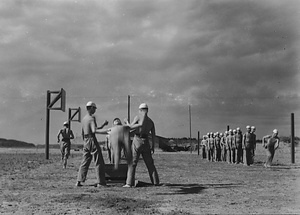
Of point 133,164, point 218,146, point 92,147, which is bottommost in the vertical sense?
point 133,164

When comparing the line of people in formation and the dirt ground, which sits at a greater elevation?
the line of people in formation

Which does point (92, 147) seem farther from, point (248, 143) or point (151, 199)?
point (248, 143)

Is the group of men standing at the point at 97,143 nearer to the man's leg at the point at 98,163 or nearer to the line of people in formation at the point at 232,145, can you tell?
the man's leg at the point at 98,163

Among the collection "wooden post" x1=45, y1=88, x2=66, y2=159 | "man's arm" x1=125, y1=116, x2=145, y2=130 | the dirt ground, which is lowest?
the dirt ground

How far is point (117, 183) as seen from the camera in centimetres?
1344

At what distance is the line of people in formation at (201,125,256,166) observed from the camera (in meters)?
25.2

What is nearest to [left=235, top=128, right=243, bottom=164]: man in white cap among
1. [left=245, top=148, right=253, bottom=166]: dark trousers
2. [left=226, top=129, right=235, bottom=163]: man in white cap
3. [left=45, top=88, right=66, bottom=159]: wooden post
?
[left=226, top=129, right=235, bottom=163]: man in white cap

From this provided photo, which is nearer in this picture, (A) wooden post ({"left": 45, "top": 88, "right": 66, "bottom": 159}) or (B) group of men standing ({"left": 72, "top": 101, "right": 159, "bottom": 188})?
(B) group of men standing ({"left": 72, "top": 101, "right": 159, "bottom": 188})

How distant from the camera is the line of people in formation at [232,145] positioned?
82.5 ft

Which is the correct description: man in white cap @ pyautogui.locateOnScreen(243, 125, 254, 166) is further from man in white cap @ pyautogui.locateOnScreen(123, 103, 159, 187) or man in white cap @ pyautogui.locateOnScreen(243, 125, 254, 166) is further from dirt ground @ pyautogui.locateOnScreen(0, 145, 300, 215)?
man in white cap @ pyautogui.locateOnScreen(123, 103, 159, 187)

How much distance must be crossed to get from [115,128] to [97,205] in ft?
9.73

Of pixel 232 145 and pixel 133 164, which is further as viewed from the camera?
pixel 232 145

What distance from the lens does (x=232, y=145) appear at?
27312 millimetres

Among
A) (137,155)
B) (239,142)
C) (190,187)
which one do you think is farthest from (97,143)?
(239,142)
